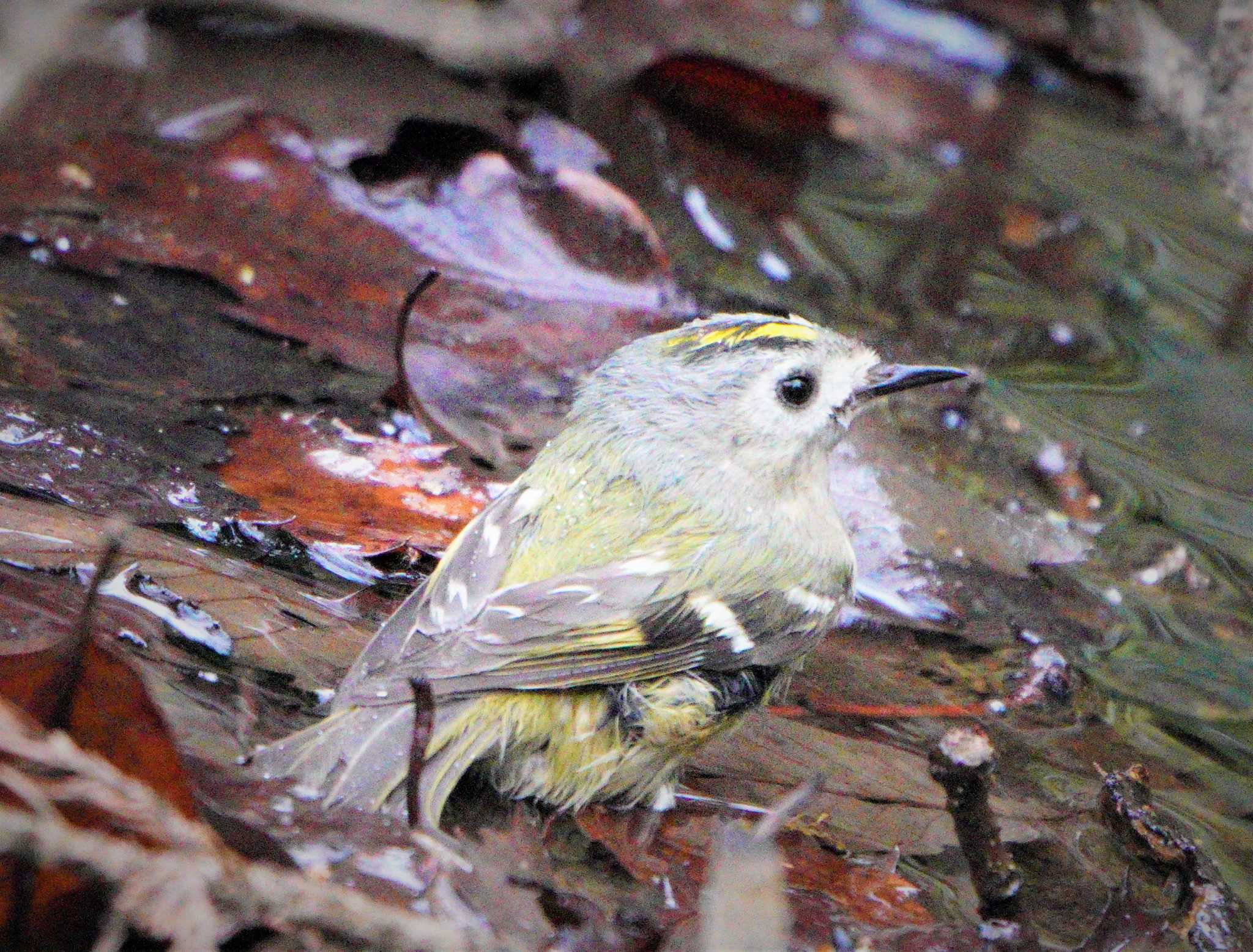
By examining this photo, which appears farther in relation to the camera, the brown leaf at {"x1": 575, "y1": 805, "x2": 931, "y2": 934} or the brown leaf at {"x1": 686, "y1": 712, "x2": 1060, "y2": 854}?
the brown leaf at {"x1": 686, "y1": 712, "x2": 1060, "y2": 854}

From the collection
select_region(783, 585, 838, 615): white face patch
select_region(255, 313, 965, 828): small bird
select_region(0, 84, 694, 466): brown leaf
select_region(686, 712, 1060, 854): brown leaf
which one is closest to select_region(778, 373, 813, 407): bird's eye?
select_region(255, 313, 965, 828): small bird

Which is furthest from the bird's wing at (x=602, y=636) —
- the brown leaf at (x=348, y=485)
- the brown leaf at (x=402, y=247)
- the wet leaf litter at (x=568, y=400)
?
the brown leaf at (x=402, y=247)

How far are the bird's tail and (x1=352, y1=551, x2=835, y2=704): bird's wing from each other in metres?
0.04

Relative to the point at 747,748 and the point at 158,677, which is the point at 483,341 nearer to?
the point at 747,748

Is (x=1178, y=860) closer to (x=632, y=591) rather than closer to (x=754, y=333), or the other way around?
(x=632, y=591)

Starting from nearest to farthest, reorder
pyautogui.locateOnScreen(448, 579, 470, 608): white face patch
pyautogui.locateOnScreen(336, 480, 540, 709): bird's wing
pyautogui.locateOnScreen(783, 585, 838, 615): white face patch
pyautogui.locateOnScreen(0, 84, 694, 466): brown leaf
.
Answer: pyautogui.locateOnScreen(336, 480, 540, 709): bird's wing, pyautogui.locateOnScreen(448, 579, 470, 608): white face patch, pyautogui.locateOnScreen(783, 585, 838, 615): white face patch, pyautogui.locateOnScreen(0, 84, 694, 466): brown leaf

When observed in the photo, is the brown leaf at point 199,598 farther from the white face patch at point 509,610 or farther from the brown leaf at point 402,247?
the brown leaf at point 402,247

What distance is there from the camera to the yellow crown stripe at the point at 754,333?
3088 mm

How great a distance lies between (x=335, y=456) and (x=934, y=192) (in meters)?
3.32

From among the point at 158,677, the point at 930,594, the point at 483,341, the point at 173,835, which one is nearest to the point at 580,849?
the point at 158,677

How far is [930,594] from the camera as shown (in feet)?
11.5

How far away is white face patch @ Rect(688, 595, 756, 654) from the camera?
279 cm

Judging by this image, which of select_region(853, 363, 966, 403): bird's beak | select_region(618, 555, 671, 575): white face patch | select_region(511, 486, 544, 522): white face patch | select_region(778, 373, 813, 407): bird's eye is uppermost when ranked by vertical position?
select_region(853, 363, 966, 403): bird's beak

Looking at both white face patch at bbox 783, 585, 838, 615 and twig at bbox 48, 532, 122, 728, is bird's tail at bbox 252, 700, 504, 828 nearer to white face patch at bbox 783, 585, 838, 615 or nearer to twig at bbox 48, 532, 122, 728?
twig at bbox 48, 532, 122, 728
